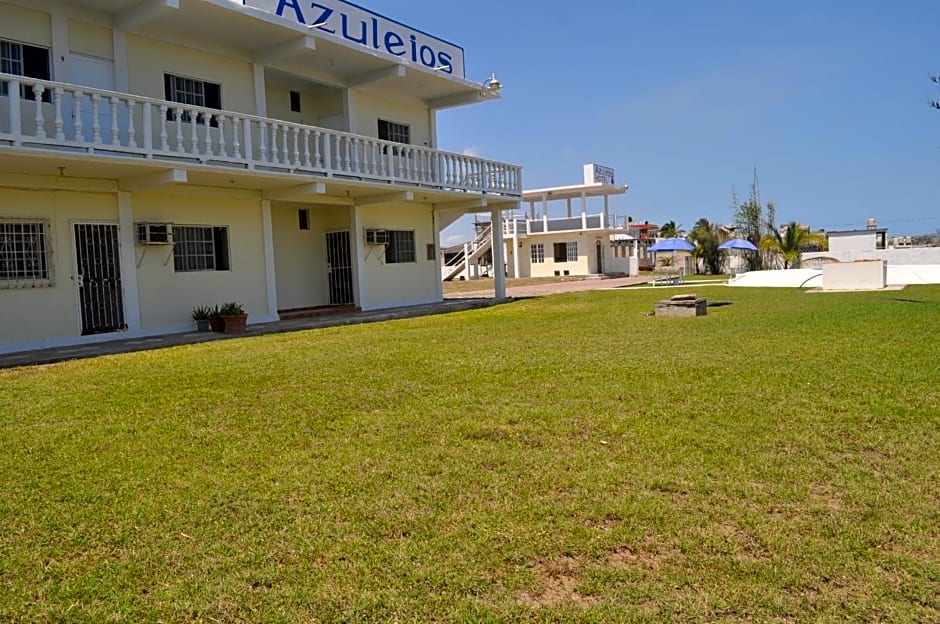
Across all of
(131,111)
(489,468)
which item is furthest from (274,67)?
(489,468)

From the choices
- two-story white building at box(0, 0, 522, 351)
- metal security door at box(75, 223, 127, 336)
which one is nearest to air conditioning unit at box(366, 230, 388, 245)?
two-story white building at box(0, 0, 522, 351)

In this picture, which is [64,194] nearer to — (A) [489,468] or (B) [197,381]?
(B) [197,381]

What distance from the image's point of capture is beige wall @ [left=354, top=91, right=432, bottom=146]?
19.0m

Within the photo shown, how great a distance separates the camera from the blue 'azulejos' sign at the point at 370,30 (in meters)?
15.3

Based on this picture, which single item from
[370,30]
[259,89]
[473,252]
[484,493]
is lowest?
[484,493]

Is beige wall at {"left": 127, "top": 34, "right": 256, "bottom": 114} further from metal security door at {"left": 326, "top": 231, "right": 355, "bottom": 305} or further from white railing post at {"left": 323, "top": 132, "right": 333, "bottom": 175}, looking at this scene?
metal security door at {"left": 326, "top": 231, "right": 355, "bottom": 305}

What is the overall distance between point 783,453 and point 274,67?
14657 millimetres

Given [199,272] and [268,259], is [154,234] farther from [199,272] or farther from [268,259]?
[268,259]

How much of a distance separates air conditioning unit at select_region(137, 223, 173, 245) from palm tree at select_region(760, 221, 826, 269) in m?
35.3

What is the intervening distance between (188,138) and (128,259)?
8.61ft

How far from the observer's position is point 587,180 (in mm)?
44375

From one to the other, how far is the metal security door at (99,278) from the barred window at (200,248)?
1.26m

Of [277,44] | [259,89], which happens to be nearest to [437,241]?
[259,89]

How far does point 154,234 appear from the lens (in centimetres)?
1361
